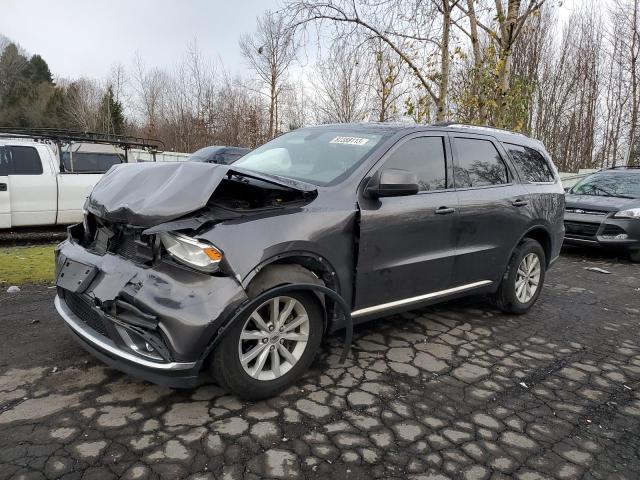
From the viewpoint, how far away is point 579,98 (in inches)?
1026

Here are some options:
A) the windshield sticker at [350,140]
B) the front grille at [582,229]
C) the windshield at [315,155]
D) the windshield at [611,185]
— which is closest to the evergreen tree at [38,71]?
the windshield at [611,185]

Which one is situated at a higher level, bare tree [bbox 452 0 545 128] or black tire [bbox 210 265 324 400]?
bare tree [bbox 452 0 545 128]

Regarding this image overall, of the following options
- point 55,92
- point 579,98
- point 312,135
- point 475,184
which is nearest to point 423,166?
point 475,184

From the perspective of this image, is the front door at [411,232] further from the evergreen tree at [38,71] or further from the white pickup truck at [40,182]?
the evergreen tree at [38,71]

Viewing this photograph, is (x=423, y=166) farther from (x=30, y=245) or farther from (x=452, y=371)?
(x=30, y=245)

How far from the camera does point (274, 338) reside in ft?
9.33

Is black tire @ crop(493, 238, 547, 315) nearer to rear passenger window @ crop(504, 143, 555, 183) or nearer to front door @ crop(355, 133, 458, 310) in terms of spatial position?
rear passenger window @ crop(504, 143, 555, 183)

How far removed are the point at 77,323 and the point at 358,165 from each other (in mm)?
2146

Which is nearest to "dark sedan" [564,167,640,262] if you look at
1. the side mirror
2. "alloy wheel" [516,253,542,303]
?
"alloy wheel" [516,253,542,303]

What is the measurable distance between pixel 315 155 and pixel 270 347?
1.68 metres

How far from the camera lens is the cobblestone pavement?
231 centimetres

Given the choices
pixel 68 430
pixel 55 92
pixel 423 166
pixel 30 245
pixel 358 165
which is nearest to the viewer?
pixel 68 430

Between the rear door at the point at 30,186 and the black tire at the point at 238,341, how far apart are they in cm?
655

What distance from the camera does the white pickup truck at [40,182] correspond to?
24.4 ft
